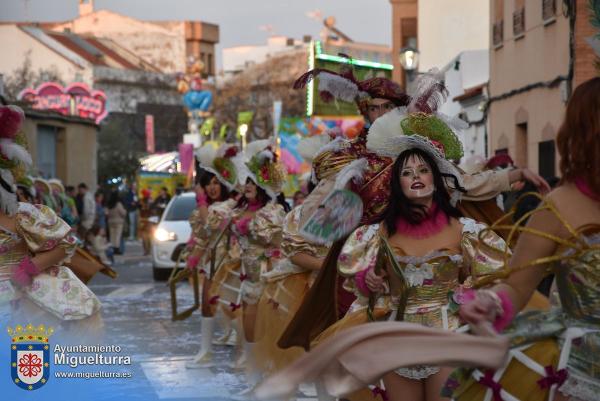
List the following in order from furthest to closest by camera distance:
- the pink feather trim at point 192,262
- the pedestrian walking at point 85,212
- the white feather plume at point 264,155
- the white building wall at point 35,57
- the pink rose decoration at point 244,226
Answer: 1. the white building wall at point 35,57
2. the pedestrian walking at point 85,212
3. the pink feather trim at point 192,262
4. the white feather plume at point 264,155
5. the pink rose decoration at point 244,226

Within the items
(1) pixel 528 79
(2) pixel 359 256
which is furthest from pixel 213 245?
(1) pixel 528 79

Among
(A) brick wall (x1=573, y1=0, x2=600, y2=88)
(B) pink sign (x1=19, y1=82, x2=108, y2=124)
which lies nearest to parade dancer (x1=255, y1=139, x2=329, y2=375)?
(A) brick wall (x1=573, y1=0, x2=600, y2=88)

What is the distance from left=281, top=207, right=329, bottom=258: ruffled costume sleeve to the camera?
9.27 metres

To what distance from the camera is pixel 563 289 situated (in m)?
4.48

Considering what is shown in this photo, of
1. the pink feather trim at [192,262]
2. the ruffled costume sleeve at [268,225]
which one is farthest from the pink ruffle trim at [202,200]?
the ruffled costume sleeve at [268,225]

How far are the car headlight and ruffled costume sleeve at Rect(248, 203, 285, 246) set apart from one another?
11.5 meters

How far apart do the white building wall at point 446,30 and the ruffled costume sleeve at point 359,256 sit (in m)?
37.3

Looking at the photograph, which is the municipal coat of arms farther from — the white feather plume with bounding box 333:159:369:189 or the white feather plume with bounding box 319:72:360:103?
the white feather plume with bounding box 319:72:360:103

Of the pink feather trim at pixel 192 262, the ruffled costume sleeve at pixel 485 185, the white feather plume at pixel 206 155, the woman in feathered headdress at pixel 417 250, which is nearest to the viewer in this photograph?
the woman in feathered headdress at pixel 417 250

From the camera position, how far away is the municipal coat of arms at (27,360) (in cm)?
791

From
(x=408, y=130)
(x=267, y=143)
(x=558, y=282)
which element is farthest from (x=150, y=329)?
(x=558, y=282)

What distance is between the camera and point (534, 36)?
78.1ft

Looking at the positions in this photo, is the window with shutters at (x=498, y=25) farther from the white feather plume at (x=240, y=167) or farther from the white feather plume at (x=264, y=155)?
the white feather plume at (x=264, y=155)

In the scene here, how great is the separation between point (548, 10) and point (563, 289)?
736 inches
